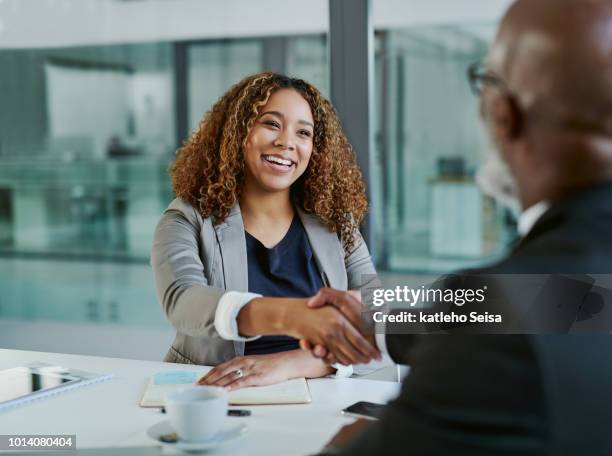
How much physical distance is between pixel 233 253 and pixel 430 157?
7.72 feet

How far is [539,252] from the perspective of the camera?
71 cm

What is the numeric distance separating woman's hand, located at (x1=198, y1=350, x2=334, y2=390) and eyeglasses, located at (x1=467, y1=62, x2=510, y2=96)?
0.86m

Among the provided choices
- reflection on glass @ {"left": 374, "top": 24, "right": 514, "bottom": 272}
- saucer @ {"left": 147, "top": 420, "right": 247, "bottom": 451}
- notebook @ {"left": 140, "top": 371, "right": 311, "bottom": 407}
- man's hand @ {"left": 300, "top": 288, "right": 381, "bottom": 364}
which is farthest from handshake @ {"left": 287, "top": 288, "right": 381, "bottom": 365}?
reflection on glass @ {"left": 374, "top": 24, "right": 514, "bottom": 272}

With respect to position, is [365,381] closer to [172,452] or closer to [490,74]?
[172,452]

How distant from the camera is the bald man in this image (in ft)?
2.06

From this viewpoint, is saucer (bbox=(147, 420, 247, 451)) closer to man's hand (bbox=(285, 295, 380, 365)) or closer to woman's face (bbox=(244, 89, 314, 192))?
man's hand (bbox=(285, 295, 380, 365))

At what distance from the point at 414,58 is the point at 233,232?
7.75ft

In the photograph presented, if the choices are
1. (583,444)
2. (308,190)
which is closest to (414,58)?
(308,190)

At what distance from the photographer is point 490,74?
0.79m

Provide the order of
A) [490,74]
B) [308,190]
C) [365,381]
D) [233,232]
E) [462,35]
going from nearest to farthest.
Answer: [490,74] < [365,381] < [233,232] < [308,190] < [462,35]

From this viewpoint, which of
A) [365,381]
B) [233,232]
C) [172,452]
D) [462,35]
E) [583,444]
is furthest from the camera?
[462,35]

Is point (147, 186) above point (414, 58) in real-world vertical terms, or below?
below

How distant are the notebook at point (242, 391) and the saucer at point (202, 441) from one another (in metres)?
0.17

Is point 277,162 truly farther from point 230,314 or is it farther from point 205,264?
point 230,314
